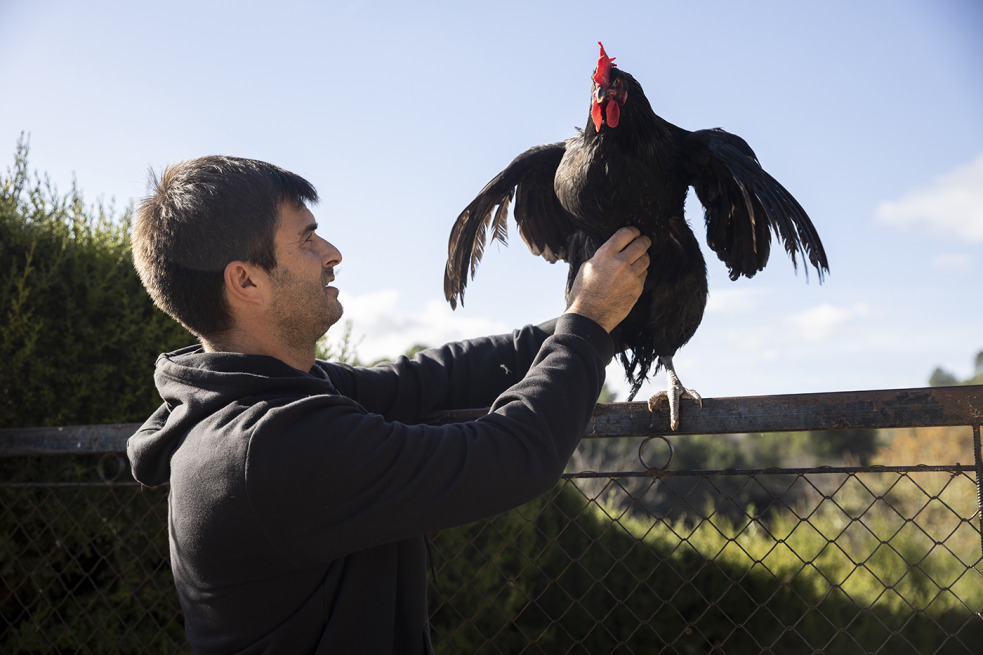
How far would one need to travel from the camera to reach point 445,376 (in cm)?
199

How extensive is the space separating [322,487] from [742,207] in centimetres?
178

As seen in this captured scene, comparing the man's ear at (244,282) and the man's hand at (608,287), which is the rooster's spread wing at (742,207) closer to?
the man's hand at (608,287)

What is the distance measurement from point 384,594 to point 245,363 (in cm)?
52

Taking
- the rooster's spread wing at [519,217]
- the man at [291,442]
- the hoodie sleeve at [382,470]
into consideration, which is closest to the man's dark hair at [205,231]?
the man at [291,442]

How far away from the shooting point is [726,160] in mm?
2123

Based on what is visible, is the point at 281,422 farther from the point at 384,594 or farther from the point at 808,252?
the point at 808,252

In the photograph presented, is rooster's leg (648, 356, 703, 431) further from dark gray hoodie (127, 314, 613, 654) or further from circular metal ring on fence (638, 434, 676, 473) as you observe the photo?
dark gray hoodie (127, 314, 613, 654)

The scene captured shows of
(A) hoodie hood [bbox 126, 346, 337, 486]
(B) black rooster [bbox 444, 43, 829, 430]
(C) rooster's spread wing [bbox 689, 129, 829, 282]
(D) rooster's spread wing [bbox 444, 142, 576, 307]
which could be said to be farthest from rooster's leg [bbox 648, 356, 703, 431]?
(A) hoodie hood [bbox 126, 346, 337, 486]

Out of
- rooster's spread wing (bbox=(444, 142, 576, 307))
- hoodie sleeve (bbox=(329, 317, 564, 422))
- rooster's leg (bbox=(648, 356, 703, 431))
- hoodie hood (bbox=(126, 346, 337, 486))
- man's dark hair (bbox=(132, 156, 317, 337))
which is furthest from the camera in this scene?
rooster's spread wing (bbox=(444, 142, 576, 307))

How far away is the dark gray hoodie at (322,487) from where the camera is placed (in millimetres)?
1204

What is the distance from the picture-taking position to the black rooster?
225 centimetres

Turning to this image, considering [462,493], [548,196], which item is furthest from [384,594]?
[548,196]

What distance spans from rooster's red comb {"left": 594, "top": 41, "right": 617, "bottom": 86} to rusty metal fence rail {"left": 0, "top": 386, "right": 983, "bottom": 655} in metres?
1.22

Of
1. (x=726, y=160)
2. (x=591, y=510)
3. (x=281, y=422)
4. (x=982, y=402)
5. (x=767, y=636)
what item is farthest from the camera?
(x=767, y=636)
